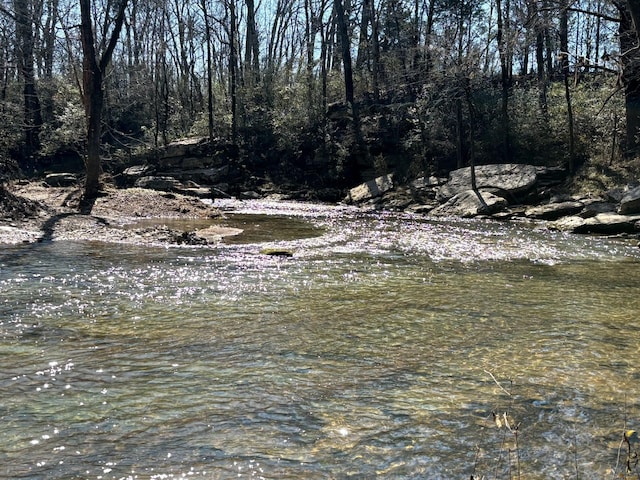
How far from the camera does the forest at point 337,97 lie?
24062 millimetres

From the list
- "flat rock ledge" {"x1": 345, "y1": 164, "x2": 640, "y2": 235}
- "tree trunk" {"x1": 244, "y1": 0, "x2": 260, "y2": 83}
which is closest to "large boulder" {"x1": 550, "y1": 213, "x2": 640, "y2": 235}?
"flat rock ledge" {"x1": 345, "y1": 164, "x2": 640, "y2": 235}

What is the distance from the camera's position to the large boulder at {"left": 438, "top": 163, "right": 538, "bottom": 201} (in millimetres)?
23422

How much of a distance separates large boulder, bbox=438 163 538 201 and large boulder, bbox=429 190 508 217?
83 centimetres

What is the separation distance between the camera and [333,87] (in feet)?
125

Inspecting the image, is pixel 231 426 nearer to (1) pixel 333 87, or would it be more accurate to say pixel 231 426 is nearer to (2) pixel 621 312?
(2) pixel 621 312

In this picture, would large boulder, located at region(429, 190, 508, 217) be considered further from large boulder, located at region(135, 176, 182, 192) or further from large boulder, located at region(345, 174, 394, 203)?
large boulder, located at region(135, 176, 182, 192)

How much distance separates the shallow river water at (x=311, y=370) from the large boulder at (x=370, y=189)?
1782cm

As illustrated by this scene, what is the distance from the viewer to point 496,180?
2428 cm

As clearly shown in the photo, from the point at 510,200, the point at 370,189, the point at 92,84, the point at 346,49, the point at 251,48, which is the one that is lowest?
the point at 510,200

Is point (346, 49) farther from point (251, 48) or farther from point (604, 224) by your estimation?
point (604, 224)

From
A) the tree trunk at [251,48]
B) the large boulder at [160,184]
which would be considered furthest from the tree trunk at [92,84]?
the tree trunk at [251,48]

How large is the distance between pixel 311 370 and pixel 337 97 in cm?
3517

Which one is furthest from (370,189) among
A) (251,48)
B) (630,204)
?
(251,48)

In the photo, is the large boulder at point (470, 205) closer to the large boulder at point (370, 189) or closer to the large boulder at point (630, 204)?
the large boulder at point (370, 189)
